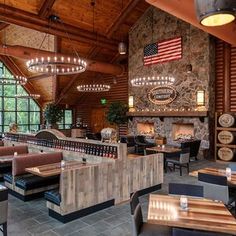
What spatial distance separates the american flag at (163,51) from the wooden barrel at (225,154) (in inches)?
173

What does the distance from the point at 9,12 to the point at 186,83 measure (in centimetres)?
748

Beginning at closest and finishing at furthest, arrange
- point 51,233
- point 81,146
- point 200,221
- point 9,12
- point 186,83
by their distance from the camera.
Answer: point 200,221 → point 51,233 → point 81,146 → point 9,12 → point 186,83

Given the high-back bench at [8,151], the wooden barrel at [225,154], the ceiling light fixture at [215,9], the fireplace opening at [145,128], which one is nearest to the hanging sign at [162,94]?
the fireplace opening at [145,128]

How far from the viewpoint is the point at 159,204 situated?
3012 millimetres

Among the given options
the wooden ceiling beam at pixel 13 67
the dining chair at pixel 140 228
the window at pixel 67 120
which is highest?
the wooden ceiling beam at pixel 13 67

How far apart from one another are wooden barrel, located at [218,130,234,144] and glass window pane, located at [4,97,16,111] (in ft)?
41.2

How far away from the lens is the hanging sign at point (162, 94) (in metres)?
11.4

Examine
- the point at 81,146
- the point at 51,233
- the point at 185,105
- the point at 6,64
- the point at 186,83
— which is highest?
the point at 6,64

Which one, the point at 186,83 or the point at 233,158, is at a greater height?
the point at 186,83

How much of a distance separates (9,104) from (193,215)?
607 inches

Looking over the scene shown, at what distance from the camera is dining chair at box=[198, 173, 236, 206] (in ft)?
12.8

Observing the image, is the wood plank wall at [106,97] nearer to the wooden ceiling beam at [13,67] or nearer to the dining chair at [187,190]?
the wooden ceiling beam at [13,67]

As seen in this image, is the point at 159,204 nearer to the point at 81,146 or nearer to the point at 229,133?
the point at 81,146

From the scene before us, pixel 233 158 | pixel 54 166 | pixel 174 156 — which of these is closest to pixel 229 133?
pixel 233 158
